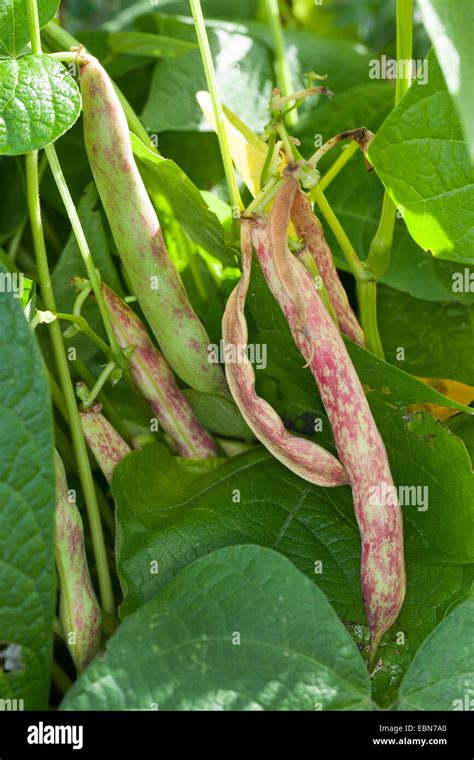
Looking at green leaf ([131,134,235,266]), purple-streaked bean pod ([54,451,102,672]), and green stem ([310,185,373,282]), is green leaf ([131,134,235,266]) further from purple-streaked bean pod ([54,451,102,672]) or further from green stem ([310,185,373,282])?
purple-streaked bean pod ([54,451,102,672])

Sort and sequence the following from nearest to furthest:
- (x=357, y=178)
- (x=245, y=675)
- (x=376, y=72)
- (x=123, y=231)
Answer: (x=245, y=675) → (x=123, y=231) → (x=357, y=178) → (x=376, y=72)

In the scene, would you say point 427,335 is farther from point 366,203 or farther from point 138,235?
point 138,235

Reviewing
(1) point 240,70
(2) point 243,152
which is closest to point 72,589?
(2) point 243,152

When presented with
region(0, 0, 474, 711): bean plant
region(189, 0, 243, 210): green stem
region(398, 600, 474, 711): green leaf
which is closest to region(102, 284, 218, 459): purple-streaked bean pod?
region(0, 0, 474, 711): bean plant

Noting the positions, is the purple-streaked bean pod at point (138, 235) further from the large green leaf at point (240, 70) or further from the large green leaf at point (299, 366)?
the large green leaf at point (240, 70)
